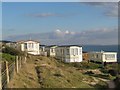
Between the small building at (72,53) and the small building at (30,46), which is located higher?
the small building at (30,46)

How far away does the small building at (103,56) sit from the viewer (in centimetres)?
5628

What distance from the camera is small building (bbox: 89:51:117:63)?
185ft

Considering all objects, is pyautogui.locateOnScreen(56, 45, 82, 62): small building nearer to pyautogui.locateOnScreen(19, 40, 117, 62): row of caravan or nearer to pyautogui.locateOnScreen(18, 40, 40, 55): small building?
pyautogui.locateOnScreen(19, 40, 117, 62): row of caravan

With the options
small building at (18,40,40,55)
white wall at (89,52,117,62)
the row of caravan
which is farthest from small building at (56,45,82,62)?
white wall at (89,52,117,62)

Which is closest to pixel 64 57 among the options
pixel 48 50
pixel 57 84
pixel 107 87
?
pixel 48 50

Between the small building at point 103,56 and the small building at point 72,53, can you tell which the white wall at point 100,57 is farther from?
the small building at point 72,53

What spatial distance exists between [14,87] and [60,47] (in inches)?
1858

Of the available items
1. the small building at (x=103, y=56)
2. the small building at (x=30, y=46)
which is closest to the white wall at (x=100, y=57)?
the small building at (x=103, y=56)

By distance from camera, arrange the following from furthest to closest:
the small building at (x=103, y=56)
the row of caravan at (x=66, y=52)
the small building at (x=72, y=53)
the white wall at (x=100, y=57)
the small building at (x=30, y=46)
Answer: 1. the small building at (x=103, y=56)
2. the white wall at (x=100, y=57)
3. the small building at (x=72, y=53)
4. the row of caravan at (x=66, y=52)
5. the small building at (x=30, y=46)

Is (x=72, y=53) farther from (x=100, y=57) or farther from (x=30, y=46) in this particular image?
(x=30, y=46)

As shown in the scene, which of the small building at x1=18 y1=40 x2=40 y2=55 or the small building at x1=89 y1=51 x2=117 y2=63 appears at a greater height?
the small building at x1=18 y1=40 x2=40 y2=55

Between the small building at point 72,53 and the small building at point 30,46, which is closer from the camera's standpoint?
the small building at point 30,46

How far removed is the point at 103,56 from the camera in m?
56.3

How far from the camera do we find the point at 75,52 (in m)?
53.2
